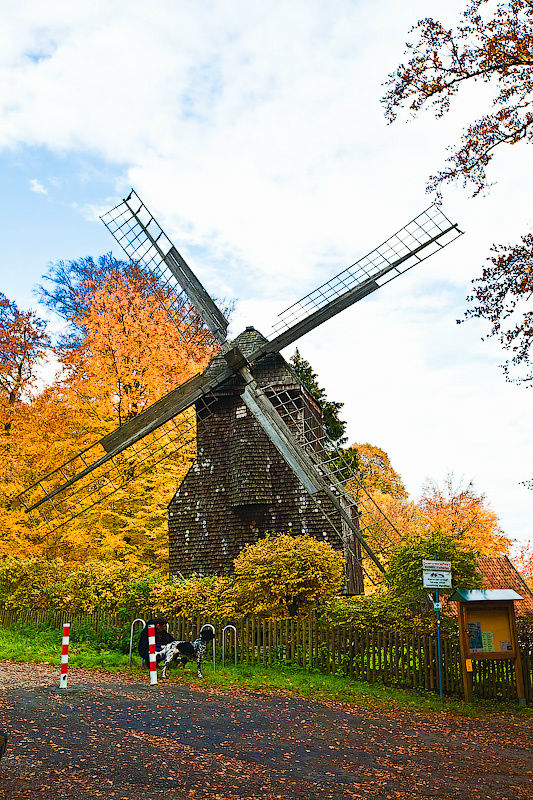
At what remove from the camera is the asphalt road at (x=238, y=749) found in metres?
6.70

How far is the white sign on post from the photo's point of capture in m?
13.1

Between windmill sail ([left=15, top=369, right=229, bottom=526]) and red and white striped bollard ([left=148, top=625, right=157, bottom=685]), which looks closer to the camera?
red and white striped bollard ([left=148, top=625, right=157, bottom=685])

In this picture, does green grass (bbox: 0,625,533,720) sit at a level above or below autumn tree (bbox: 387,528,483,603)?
below

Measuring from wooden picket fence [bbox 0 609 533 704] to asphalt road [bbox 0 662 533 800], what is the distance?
5.16 ft

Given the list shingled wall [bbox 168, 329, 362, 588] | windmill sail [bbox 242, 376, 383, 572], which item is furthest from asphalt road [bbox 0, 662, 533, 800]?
shingled wall [bbox 168, 329, 362, 588]

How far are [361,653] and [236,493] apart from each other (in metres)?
6.63

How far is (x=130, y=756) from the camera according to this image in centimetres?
756

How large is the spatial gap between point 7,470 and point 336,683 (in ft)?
48.2

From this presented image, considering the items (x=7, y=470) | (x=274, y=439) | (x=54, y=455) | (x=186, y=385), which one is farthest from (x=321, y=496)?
(x=7, y=470)

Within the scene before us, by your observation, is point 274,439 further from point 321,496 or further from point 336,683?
point 336,683

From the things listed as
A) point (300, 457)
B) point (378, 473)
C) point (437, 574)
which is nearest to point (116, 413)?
point (300, 457)

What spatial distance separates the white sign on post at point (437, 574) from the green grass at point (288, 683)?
209 centimetres

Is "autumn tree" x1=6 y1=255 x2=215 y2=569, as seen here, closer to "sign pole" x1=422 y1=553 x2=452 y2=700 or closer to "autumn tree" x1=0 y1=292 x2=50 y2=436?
"autumn tree" x1=0 y1=292 x2=50 y2=436

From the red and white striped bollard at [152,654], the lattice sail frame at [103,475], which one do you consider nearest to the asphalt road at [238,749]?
the red and white striped bollard at [152,654]
